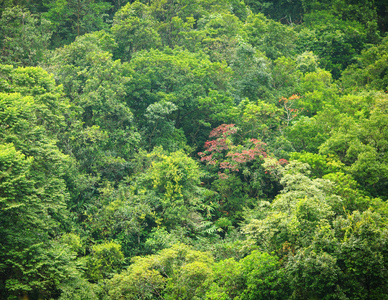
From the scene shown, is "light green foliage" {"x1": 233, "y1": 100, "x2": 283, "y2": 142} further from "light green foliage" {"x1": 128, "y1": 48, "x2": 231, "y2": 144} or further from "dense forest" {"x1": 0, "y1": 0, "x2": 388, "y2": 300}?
"light green foliage" {"x1": 128, "y1": 48, "x2": 231, "y2": 144}

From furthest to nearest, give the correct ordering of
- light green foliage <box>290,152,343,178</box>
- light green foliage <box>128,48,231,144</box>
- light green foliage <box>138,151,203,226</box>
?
light green foliage <box>128,48,231,144</box> → light green foliage <box>138,151,203,226</box> → light green foliage <box>290,152,343,178</box>

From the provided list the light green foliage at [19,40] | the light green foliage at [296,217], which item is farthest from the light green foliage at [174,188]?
the light green foliage at [19,40]

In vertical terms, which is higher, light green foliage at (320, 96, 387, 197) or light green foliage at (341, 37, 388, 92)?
light green foliage at (341, 37, 388, 92)

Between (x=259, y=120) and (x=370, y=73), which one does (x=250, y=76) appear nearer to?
(x=259, y=120)

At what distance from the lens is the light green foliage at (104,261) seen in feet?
51.7

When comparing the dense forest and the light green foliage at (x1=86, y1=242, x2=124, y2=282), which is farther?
the light green foliage at (x1=86, y1=242, x2=124, y2=282)

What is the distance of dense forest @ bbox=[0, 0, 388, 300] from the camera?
42.4 ft

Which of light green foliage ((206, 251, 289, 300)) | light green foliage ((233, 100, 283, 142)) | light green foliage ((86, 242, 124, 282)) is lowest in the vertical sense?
light green foliage ((86, 242, 124, 282))

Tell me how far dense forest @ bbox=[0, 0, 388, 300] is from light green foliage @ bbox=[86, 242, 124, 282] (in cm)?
8

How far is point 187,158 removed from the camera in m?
19.9

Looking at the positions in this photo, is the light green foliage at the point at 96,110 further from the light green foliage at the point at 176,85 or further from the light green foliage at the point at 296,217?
the light green foliage at the point at 296,217

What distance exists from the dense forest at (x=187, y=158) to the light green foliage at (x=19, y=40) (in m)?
0.09

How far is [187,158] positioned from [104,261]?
651cm

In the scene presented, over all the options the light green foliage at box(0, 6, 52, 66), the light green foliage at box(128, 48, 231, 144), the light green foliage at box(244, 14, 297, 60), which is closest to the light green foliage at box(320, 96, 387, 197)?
the light green foliage at box(128, 48, 231, 144)
